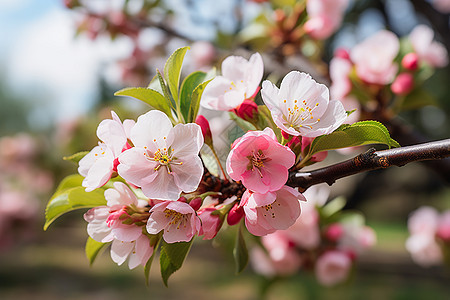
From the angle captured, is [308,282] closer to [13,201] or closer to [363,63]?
[13,201]

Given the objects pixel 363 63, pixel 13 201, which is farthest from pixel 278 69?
pixel 13 201

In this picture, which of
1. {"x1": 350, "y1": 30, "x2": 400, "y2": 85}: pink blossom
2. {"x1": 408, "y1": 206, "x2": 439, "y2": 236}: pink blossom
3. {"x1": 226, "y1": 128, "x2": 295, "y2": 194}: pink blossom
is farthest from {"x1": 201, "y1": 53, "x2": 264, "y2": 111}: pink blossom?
{"x1": 408, "y1": 206, "x2": 439, "y2": 236}: pink blossom

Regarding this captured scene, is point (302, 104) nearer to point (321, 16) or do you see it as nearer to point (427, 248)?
point (321, 16)

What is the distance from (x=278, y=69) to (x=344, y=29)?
3647 mm

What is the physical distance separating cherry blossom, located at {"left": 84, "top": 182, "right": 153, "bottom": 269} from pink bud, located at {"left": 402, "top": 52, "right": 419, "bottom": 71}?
0.87 metres

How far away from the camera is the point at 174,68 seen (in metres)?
0.53

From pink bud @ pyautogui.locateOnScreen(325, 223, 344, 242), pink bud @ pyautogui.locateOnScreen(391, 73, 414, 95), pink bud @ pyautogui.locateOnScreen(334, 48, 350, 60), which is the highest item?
pink bud @ pyautogui.locateOnScreen(334, 48, 350, 60)

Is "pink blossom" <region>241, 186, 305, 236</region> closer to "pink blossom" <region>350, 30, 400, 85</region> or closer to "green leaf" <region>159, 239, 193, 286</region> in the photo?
"green leaf" <region>159, 239, 193, 286</region>

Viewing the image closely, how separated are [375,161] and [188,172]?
0.66 feet

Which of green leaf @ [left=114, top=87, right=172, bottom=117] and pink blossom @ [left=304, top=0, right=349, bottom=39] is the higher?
green leaf @ [left=114, top=87, right=172, bottom=117]

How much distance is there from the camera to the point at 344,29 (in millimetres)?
4430

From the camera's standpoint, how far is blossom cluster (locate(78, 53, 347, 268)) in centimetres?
43

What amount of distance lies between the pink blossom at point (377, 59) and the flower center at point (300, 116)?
2.09 feet

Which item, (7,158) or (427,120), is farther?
(427,120)
